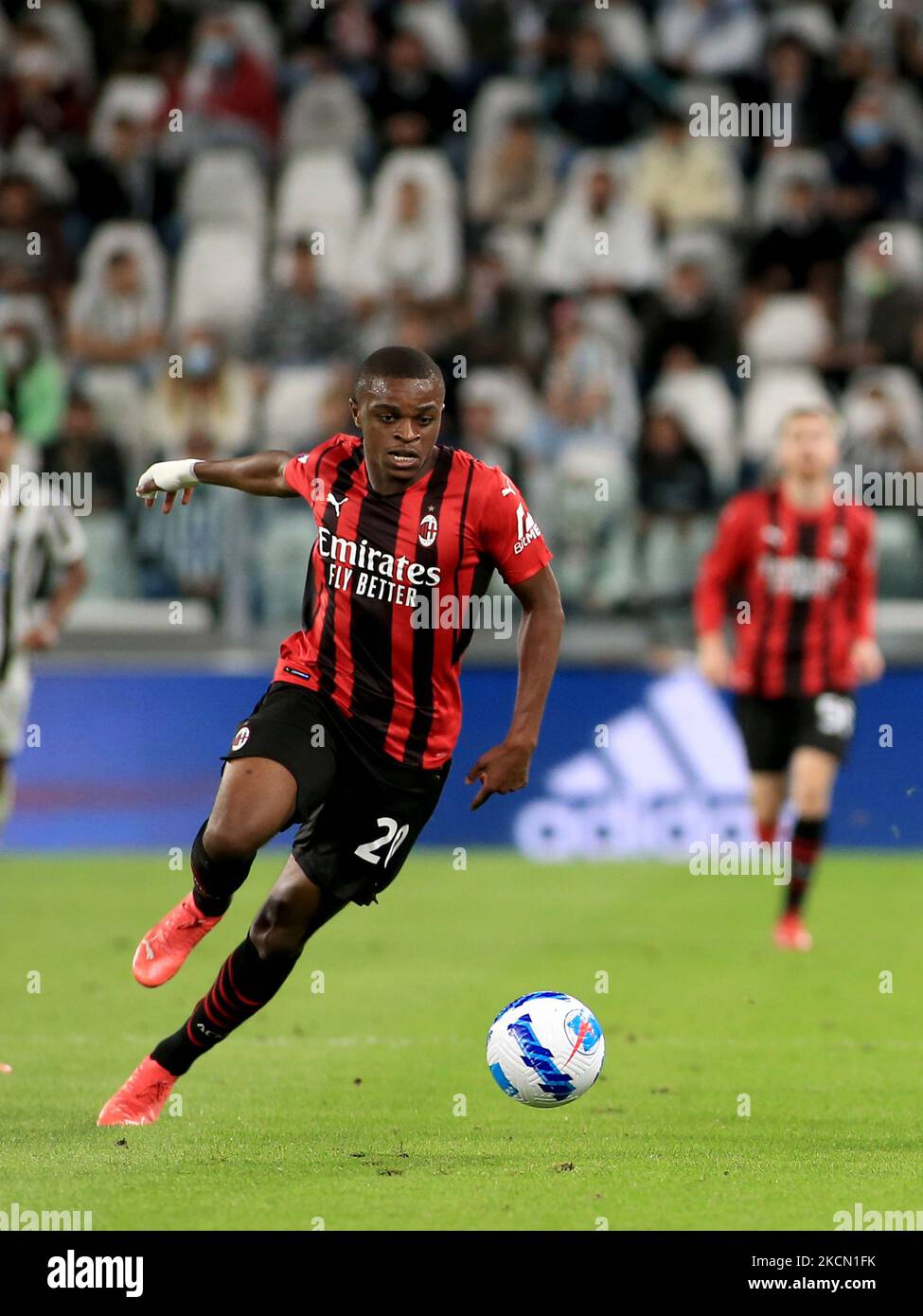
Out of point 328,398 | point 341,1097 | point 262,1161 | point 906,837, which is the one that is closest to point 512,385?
point 328,398

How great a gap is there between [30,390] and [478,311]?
11.7ft

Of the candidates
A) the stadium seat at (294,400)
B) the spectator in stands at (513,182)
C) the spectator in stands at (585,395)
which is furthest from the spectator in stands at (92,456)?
the spectator in stands at (513,182)

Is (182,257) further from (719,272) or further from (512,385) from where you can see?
(719,272)

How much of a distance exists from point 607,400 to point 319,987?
22.5 feet

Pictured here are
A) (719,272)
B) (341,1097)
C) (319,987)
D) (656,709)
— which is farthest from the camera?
(719,272)

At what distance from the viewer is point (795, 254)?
16.2 metres

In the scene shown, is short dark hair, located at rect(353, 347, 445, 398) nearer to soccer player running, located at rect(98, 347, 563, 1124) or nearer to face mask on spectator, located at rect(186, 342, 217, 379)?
soccer player running, located at rect(98, 347, 563, 1124)

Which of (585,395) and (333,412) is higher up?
(585,395)

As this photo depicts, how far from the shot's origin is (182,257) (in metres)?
16.3

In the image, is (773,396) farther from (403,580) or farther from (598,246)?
(403,580)

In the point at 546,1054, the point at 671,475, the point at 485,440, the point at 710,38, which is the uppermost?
the point at 710,38

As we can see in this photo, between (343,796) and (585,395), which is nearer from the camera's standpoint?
(343,796)

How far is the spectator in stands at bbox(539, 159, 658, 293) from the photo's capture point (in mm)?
15977

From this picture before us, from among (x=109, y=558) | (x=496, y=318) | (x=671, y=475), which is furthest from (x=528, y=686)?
(x=496, y=318)
